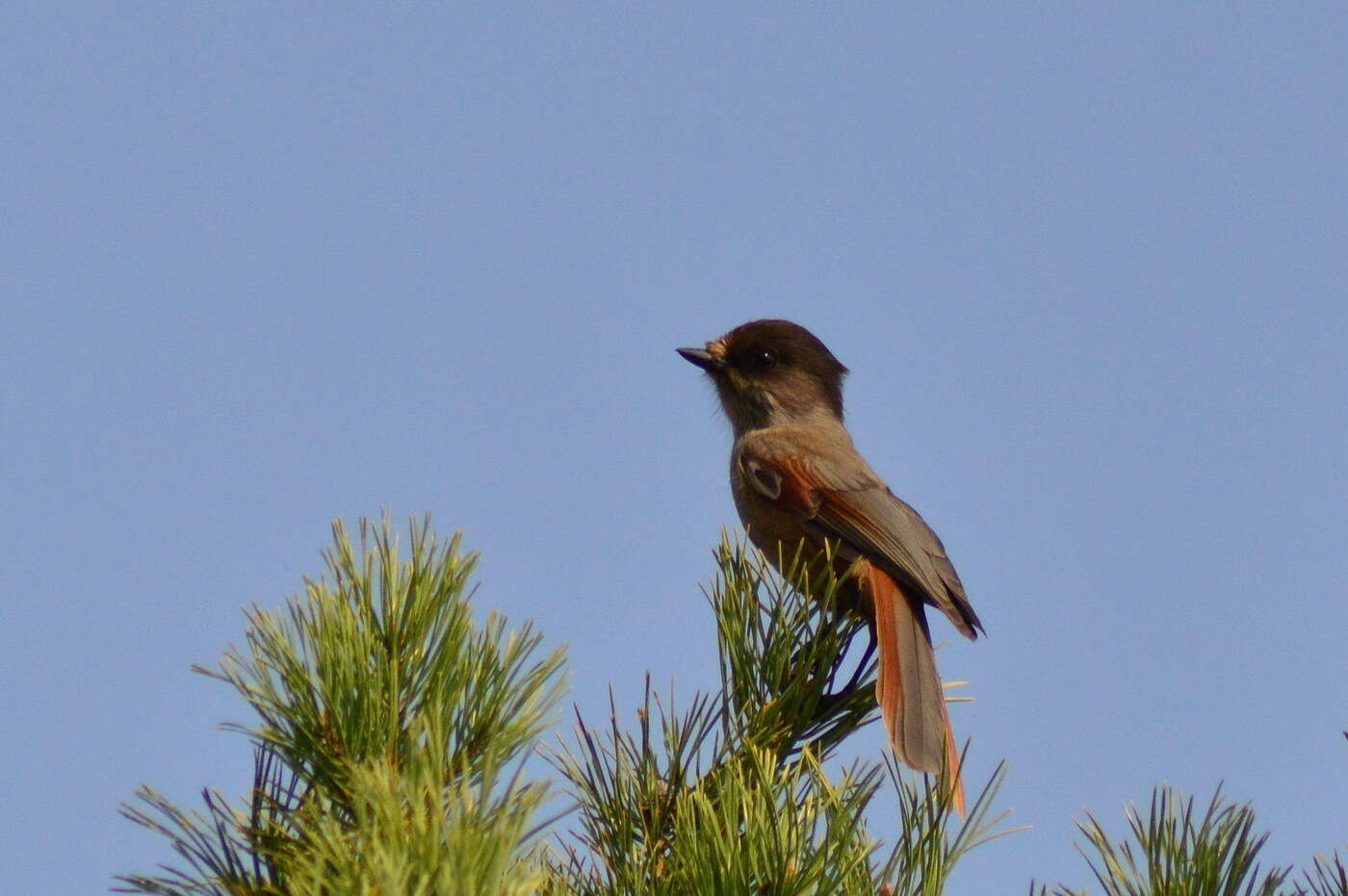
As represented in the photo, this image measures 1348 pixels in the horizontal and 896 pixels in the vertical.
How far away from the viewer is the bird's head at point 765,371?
5914mm

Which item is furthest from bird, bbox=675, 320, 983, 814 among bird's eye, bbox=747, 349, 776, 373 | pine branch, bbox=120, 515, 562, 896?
pine branch, bbox=120, 515, 562, 896

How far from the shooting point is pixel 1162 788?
2285mm

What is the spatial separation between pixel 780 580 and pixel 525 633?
3.49 feet

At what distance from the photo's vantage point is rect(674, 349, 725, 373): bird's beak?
5.90 meters

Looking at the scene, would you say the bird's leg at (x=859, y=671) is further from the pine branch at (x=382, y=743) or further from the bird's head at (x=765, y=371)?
the bird's head at (x=765, y=371)

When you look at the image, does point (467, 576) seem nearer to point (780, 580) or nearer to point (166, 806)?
point (166, 806)

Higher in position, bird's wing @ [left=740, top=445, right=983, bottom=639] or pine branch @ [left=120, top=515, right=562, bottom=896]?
bird's wing @ [left=740, top=445, right=983, bottom=639]

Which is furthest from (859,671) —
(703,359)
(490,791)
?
(703,359)

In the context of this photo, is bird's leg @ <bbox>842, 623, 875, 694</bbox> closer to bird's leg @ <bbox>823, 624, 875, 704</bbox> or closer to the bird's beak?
bird's leg @ <bbox>823, 624, 875, 704</bbox>

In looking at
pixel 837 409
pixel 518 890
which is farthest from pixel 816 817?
pixel 837 409

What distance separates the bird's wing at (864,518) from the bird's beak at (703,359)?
666 mm

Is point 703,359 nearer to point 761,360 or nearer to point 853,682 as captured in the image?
point 761,360

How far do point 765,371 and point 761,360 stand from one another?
49mm

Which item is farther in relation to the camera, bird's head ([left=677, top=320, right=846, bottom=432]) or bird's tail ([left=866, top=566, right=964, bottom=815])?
bird's head ([left=677, top=320, right=846, bottom=432])
